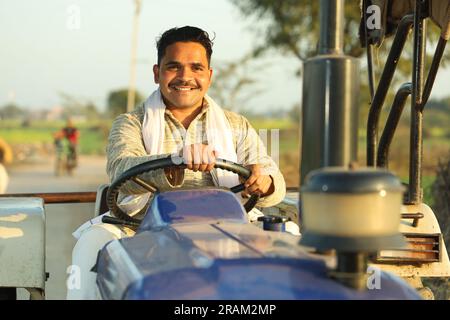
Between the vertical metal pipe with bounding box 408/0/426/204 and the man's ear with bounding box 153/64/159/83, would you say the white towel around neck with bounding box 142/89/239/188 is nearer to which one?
the man's ear with bounding box 153/64/159/83

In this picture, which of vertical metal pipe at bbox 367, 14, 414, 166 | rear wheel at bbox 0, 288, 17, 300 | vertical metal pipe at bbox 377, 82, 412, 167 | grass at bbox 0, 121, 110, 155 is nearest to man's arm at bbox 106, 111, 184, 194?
rear wheel at bbox 0, 288, 17, 300

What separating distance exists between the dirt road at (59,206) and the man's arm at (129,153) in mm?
930

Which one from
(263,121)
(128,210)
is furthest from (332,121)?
(263,121)

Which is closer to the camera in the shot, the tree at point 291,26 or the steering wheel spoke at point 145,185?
the steering wheel spoke at point 145,185

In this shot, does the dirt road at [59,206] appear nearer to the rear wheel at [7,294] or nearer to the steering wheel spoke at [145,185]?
the rear wheel at [7,294]

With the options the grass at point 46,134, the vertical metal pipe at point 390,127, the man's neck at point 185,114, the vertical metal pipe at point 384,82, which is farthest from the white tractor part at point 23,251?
the grass at point 46,134

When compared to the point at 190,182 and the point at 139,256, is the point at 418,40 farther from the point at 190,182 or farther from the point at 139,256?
the point at 139,256

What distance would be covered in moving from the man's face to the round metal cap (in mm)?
2153

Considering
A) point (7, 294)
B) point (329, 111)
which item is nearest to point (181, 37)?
→ point (7, 294)

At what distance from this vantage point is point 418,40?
14.5 ft

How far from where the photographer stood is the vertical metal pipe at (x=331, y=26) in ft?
9.06

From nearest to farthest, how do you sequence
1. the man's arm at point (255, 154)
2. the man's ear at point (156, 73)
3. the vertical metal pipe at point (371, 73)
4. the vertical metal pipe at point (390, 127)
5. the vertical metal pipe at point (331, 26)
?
1. the vertical metal pipe at point (331, 26)
2. the man's arm at point (255, 154)
3. the man's ear at point (156, 73)
4. the vertical metal pipe at point (390, 127)
5. the vertical metal pipe at point (371, 73)

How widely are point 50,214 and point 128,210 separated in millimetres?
12161

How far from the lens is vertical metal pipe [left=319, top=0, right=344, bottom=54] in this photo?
109 inches
